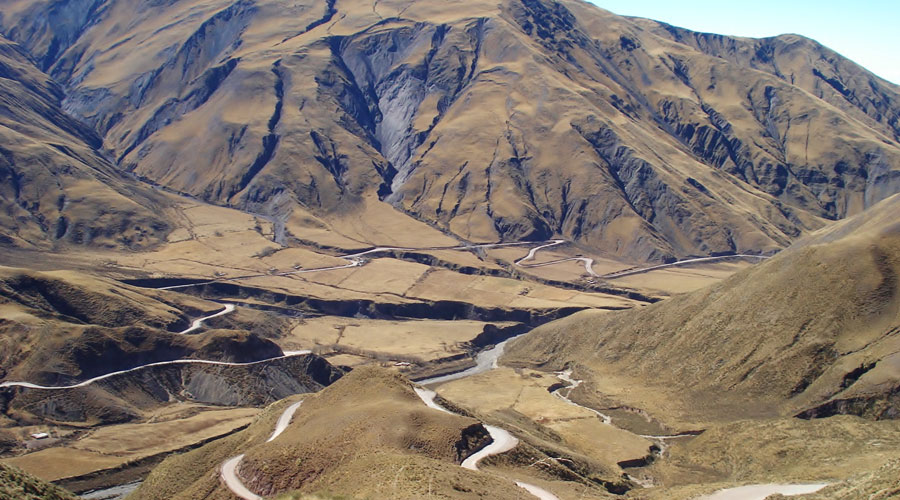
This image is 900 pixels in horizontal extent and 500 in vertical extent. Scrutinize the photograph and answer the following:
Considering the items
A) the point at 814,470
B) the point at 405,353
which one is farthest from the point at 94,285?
the point at 814,470

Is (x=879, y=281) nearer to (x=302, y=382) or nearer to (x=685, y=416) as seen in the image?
(x=685, y=416)

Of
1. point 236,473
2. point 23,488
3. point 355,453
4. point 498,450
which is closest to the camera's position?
point 23,488

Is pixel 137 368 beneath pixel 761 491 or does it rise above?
beneath

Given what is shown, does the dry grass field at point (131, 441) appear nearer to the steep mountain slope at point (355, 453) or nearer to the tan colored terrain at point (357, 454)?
the tan colored terrain at point (357, 454)

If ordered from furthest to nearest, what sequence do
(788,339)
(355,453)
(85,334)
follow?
(85,334)
(788,339)
(355,453)

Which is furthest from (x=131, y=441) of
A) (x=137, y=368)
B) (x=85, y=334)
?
(x=85, y=334)

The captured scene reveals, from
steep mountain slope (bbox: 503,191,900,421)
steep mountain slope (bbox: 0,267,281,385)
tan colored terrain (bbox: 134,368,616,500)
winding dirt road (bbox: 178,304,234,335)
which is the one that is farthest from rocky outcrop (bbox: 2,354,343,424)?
steep mountain slope (bbox: 503,191,900,421)

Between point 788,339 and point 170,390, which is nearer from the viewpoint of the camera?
point 788,339

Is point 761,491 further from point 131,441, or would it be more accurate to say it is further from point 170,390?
point 170,390
